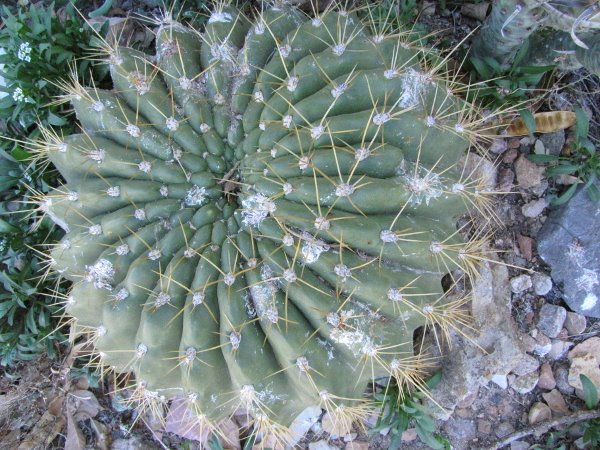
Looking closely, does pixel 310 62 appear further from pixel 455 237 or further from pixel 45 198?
pixel 45 198

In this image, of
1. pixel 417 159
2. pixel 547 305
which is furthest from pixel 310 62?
pixel 547 305

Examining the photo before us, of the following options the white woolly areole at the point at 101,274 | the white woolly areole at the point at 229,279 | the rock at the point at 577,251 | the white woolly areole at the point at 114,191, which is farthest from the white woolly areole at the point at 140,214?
the rock at the point at 577,251

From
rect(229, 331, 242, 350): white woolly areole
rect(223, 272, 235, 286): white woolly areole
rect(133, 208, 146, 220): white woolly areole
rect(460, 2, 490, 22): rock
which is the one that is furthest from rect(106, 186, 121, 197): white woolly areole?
rect(460, 2, 490, 22): rock

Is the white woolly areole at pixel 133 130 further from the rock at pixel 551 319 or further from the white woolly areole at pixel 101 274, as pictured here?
the rock at pixel 551 319

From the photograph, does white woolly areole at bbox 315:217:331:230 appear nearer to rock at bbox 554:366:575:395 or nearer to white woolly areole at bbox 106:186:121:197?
white woolly areole at bbox 106:186:121:197

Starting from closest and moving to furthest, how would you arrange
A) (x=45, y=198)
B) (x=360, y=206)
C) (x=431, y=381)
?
(x=360, y=206) < (x=45, y=198) < (x=431, y=381)

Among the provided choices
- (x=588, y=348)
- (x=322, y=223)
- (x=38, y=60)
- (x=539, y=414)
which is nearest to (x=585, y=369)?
(x=588, y=348)
